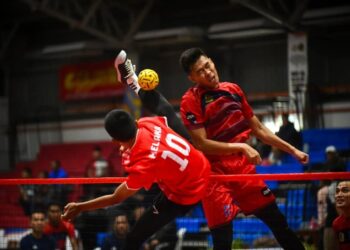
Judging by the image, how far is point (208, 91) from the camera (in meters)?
5.34

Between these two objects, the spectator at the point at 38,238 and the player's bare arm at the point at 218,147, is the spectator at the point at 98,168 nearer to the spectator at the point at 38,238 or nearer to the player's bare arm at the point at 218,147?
the spectator at the point at 38,238

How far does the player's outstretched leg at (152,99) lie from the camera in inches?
208

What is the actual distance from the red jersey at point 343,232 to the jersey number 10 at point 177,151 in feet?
6.26

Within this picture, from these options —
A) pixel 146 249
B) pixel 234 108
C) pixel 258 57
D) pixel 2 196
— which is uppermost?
pixel 258 57

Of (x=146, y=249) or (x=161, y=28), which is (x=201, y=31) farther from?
(x=146, y=249)

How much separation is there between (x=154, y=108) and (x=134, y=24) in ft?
39.8

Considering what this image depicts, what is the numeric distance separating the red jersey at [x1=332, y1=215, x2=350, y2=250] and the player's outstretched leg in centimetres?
174

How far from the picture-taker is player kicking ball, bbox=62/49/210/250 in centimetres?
463

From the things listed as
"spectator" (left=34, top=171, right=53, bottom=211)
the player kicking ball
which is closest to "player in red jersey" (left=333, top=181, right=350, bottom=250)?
the player kicking ball

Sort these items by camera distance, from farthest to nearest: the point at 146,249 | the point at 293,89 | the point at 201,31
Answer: the point at 201,31, the point at 293,89, the point at 146,249

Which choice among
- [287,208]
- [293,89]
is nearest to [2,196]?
[293,89]

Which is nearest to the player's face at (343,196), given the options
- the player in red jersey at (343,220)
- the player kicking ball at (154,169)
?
the player in red jersey at (343,220)

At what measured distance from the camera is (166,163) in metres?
4.71

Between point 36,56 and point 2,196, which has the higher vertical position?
point 36,56
